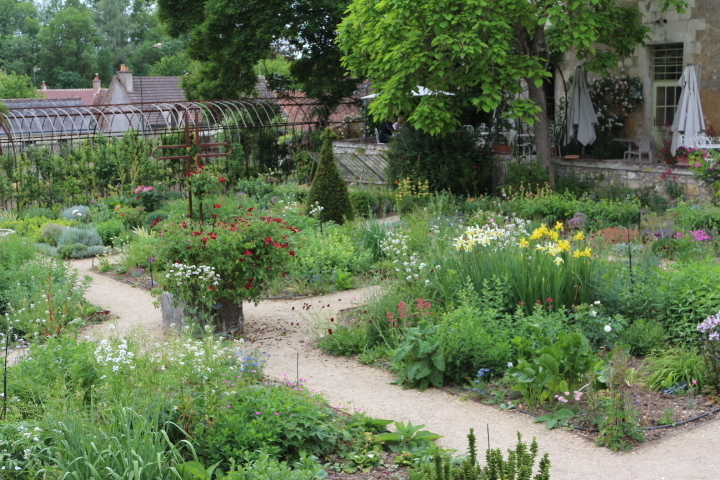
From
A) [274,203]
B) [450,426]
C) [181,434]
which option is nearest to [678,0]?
[274,203]

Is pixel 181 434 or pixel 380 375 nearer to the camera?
pixel 181 434

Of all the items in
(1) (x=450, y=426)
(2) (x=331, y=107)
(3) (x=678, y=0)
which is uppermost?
(3) (x=678, y=0)

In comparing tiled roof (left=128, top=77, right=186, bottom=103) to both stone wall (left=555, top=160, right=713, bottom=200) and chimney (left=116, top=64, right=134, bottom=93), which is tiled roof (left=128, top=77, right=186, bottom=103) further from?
stone wall (left=555, top=160, right=713, bottom=200)

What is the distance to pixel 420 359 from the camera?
654 cm

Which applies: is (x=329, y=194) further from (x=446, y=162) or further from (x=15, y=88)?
(x=15, y=88)

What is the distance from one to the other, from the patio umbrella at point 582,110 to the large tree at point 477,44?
1.00 m

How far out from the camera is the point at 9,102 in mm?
39406

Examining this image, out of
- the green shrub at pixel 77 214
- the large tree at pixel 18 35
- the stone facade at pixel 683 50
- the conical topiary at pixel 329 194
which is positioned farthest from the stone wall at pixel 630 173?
the large tree at pixel 18 35

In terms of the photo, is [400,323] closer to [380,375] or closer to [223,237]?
[380,375]

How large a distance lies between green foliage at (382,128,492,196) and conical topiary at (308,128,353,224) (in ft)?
10.9

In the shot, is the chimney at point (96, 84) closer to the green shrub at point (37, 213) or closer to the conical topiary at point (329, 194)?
the green shrub at point (37, 213)

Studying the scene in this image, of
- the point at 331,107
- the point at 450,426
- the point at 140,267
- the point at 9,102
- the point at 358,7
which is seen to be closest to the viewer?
the point at 450,426

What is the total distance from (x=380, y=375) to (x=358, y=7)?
1038 centimetres

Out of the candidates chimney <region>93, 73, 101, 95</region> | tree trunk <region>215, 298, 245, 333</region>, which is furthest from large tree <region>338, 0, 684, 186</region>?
chimney <region>93, 73, 101, 95</region>
